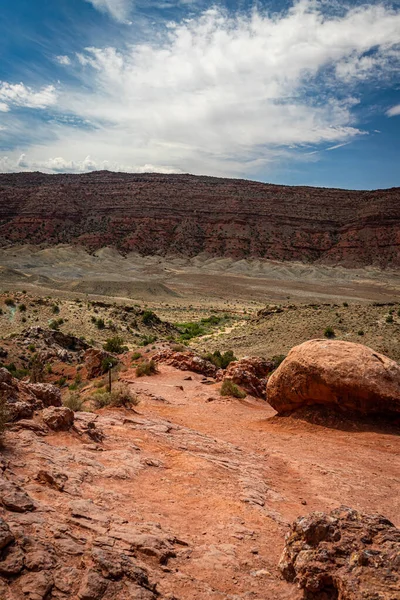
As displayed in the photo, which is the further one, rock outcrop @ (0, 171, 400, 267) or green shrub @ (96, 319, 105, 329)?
rock outcrop @ (0, 171, 400, 267)

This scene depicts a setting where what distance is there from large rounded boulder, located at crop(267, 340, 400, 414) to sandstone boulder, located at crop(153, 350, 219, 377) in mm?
6674

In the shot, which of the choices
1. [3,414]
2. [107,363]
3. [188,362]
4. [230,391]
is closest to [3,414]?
[3,414]

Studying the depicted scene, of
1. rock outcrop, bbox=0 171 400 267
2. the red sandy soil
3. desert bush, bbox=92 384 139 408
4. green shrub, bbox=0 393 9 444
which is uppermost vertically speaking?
rock outcrop, bbox=0 171 400 267

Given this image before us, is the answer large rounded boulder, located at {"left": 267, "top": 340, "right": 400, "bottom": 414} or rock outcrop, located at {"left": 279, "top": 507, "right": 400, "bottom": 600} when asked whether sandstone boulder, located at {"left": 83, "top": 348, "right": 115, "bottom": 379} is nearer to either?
large rounded boulder, located at {"left": 267, "top": 340, "right": 400, "bottom": 414}

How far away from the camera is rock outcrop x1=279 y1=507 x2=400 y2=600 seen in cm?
377

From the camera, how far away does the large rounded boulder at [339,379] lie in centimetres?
1070

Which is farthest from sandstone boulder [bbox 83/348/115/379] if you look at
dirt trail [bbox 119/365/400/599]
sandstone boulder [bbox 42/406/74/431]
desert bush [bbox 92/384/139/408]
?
sandstone boulder [bbox 42/406/74/431]

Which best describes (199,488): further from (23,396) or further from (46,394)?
(46,394)

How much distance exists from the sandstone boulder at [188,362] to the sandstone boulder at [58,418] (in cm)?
1090

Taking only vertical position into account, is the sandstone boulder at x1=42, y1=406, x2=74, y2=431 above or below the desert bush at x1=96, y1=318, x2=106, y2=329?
above

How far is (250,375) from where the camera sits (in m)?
16.7

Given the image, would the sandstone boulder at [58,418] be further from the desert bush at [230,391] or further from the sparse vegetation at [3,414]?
the desert bush at [230,391]

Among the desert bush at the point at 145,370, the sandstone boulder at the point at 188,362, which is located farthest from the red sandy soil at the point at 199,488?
the sandstone boulder at the point at 188,362

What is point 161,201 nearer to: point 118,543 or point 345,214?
point 345,214
